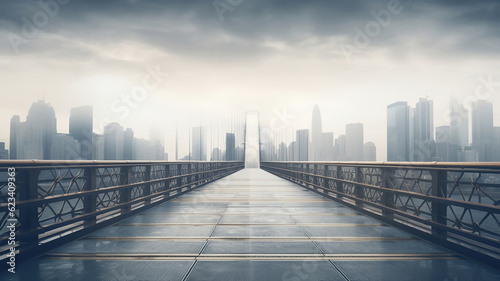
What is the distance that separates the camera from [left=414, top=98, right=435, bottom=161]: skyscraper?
129 metres

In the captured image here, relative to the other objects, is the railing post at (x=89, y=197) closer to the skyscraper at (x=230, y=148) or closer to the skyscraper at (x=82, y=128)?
the skyscraper at (x=230, y=148)

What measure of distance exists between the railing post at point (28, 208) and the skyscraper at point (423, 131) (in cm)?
14188

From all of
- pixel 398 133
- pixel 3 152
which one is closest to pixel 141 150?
pixel 3 152

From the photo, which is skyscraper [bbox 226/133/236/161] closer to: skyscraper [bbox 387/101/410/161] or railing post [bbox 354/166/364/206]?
railing post [bbox 354/166/364/206]

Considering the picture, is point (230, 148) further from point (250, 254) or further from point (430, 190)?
point (250, 254)

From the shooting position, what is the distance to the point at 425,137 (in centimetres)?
13362

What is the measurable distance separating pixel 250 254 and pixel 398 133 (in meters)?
147

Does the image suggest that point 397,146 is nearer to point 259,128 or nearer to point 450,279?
point 259,128

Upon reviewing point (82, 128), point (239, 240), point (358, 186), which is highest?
point (82, 128)

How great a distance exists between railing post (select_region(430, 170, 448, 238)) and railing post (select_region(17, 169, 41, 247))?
22.2 ft

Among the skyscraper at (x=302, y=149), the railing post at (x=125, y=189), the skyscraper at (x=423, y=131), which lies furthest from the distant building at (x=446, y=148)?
the railing post at (x=125, y=189)

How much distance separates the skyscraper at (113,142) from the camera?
94.6 meters

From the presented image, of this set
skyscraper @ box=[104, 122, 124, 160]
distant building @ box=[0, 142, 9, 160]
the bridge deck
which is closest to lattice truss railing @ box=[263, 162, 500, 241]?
the bridge deck

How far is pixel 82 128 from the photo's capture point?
400 feet
